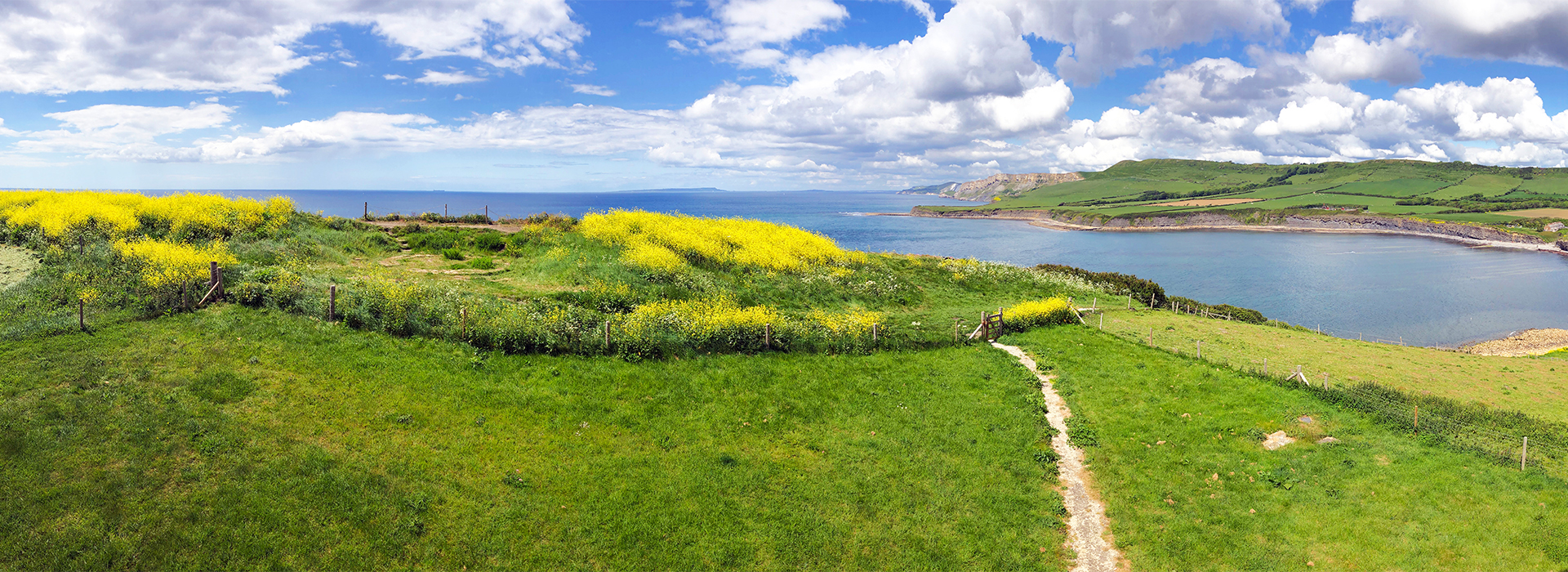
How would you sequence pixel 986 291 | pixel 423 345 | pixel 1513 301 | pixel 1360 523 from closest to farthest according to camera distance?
pixel 1360 523, pixel 423 345, pixel 986 291, pixel 1513 301

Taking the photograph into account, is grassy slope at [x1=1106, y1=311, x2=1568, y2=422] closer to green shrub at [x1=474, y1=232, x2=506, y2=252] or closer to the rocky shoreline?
green shrub at [x1=474, y1=232, x2=506, y2=252]

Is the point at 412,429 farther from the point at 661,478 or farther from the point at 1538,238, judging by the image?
the point at 1538,238

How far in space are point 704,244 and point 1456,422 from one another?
106 ft

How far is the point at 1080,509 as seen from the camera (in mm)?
15719

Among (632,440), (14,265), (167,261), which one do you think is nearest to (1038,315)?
(632,440)

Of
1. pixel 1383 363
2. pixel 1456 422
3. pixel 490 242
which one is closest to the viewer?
pixel 1456 422

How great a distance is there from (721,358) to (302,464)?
1213 centimetres

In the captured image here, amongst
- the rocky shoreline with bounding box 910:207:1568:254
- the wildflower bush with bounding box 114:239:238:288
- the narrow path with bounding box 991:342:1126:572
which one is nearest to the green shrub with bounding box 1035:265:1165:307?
the narrow path with bounding box 991:342:1126:572

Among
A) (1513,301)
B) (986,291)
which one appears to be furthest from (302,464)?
(1513,301)

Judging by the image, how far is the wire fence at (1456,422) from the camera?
15438 mm

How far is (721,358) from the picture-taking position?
22344 millimetres

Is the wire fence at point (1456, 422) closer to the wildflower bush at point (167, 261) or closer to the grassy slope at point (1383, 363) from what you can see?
the grassy slope at point (1383, 363)

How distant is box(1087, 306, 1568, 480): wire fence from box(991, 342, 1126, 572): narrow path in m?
7.99

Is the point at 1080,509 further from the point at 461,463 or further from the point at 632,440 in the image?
the point at 461,463
